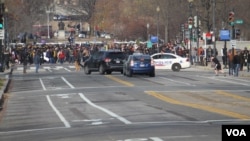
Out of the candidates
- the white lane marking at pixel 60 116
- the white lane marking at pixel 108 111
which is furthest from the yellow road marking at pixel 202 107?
the white lane marking at pixel 60 116

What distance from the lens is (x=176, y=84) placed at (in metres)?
38.4

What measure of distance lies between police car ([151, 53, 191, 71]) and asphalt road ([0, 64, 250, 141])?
20.9m

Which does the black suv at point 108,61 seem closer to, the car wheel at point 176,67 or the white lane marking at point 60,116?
the car wheel at point 176,67

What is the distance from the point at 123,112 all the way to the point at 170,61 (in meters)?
36.7

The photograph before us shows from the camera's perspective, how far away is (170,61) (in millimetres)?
58688

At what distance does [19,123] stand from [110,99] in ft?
28.8

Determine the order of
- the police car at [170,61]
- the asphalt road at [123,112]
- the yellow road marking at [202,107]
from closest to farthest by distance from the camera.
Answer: the asphalt road at [123,112], the yellow road marking at [202,107], the police car at [170,61]

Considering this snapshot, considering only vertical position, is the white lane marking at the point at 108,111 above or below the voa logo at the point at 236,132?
below

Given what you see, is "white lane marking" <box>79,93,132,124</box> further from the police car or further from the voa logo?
the police car

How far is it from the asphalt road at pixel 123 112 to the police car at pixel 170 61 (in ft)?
68.7

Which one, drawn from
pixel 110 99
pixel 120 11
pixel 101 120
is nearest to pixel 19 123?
pixel 101 120

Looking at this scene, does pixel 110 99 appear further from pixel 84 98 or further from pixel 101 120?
pixel 101 120

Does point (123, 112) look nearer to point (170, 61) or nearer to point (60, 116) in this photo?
point (60, 116)

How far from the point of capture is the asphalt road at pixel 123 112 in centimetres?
1617
